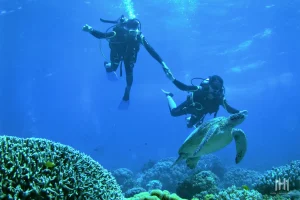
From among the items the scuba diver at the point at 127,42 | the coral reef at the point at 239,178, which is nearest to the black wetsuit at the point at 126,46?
the scuba diver at the point at 127,42

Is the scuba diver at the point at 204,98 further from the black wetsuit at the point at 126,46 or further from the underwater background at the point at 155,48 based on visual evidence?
the underwater background at the point at 155,48

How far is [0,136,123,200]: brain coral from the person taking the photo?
2.43m

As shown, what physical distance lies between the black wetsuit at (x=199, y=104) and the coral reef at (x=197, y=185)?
12.5ft

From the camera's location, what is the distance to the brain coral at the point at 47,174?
7.97 ft

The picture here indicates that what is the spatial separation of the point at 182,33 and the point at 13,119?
271 feet

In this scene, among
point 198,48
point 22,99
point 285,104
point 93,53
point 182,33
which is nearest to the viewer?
point 182,33

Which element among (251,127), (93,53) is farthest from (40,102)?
(251,127)

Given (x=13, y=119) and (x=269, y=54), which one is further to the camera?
(x=13, y=119)

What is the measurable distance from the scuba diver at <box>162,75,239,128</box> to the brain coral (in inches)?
306

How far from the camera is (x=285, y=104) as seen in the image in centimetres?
8744

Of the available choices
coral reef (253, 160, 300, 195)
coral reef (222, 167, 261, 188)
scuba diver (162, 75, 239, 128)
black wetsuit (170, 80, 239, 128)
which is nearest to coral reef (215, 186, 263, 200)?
coral reef (253, 160, 300, 195)

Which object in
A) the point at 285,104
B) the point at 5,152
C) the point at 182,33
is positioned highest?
the point at 285,104

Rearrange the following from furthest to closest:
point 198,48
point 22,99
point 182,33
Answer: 1. point 22,99
2. point 198,48
3. point 182,33

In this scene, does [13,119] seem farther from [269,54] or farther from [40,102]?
[269,54]
